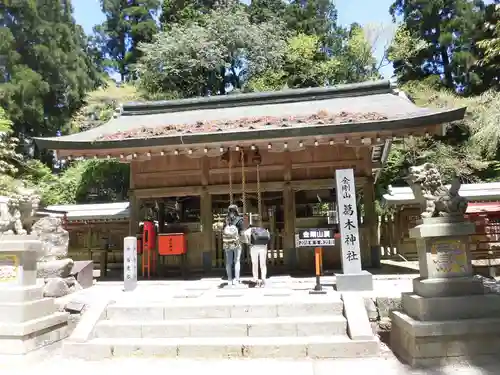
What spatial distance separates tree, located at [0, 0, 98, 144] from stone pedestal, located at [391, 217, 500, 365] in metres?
27.2

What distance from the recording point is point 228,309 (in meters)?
6.51

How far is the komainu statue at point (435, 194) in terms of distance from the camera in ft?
17.6

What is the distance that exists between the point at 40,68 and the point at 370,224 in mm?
27447

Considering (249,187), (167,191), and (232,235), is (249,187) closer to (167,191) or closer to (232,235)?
(167,191)

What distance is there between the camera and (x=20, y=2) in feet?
89.1

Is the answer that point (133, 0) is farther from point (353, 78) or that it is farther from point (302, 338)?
point (302, 338)

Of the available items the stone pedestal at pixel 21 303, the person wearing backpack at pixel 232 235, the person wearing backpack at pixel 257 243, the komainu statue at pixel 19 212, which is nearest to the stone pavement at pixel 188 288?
the person wearing backpack at pixel 257 243

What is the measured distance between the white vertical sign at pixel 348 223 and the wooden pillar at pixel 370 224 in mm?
2601

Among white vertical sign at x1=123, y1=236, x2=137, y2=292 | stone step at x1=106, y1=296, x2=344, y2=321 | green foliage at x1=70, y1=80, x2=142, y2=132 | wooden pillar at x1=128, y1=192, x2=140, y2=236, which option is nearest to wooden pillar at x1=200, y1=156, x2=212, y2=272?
wooden pillar at x1=128, y1=192, x2=140, y2=236

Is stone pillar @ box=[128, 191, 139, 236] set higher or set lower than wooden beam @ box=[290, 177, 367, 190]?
lower

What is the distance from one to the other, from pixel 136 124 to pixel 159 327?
8.24 m

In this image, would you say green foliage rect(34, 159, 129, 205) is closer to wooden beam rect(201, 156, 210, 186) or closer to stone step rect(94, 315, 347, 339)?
wooden beam rect(201, 156, 210, 186)

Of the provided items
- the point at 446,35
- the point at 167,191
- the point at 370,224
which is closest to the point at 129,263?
the point at 167,191

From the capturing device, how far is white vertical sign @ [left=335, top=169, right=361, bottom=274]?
7836mm
